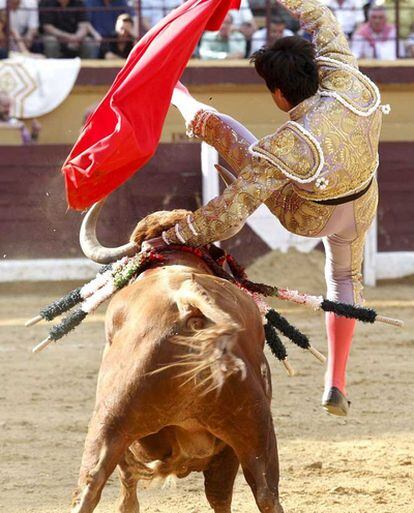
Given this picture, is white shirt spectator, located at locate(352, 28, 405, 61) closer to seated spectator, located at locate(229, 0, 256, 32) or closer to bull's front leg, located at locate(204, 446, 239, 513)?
seated spectator, located at locate(229, 0, 256, 32)

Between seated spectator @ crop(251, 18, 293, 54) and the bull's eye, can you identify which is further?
seated spectator @ crop(251, 18, 293, 54)

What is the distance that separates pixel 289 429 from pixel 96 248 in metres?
1.56

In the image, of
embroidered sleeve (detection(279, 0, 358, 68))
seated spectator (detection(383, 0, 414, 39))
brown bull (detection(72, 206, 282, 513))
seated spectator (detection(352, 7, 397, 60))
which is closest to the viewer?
brown bull (detection(72, 206, 282, 513))

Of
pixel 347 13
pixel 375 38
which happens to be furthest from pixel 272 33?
pixel 375 38

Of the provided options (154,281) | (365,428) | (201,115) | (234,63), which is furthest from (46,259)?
(154,281)

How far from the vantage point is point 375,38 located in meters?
9.98

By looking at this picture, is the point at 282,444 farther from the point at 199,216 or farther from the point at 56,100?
the point at 56,100

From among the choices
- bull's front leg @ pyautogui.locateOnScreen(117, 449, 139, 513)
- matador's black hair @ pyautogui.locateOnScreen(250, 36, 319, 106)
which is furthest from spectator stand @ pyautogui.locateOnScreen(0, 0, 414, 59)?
bull's front leg @ pyautogui.locateOnScreen(117, 449, 139, 513)

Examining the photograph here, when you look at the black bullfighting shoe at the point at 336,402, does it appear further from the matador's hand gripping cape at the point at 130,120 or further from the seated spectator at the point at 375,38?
the seated spectator at the point at 375,38

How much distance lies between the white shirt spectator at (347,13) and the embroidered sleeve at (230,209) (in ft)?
23.4

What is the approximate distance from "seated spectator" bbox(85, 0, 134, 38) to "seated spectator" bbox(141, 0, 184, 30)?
136 millimetres

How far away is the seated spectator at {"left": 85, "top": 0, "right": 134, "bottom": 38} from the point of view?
385 inches

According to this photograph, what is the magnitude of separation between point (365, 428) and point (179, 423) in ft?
6.72

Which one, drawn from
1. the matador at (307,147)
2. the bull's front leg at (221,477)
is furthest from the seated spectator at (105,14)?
the bull's front leg at (221,477)
